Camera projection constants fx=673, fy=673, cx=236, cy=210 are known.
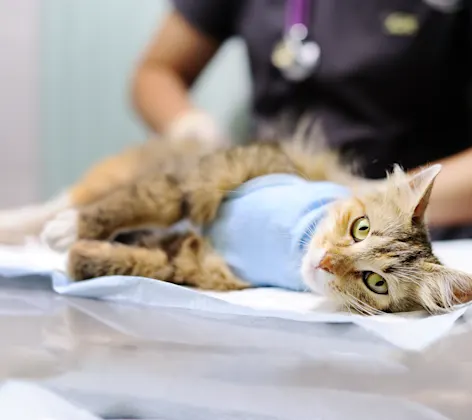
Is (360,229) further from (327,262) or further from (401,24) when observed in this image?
(401,24)

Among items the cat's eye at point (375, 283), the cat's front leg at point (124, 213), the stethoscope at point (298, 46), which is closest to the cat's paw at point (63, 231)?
the cat's front leg at point (124, 213)

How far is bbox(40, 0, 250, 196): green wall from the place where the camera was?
1.57 m

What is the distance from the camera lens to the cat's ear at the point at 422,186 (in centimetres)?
68

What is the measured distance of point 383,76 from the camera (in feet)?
3.77

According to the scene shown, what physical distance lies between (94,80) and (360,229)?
105cm

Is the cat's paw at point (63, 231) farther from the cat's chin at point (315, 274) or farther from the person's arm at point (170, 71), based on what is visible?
the person's arm at point (170, 71)

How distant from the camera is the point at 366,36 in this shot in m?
1.15

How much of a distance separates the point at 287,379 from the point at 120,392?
0.42 feet

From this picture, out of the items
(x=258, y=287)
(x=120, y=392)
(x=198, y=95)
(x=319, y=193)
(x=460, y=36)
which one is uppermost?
(x=198, y=95)

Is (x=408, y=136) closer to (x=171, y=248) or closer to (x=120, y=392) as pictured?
(x=171, y=248)

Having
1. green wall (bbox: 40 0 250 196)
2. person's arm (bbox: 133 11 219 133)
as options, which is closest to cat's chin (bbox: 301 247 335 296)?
person's arm (bbox: 133 11 219 133)

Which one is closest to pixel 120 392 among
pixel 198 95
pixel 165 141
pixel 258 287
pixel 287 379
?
pixel 287 379

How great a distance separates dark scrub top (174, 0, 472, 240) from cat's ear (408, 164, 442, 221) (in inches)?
14.5

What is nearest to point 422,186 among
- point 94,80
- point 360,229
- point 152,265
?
point 360,229
